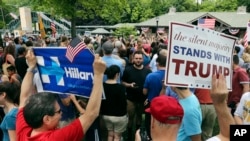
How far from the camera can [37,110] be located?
262 centimetres

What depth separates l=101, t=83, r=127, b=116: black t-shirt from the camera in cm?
521

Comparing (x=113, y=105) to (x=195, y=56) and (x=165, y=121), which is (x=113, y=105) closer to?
(x=195, y=56)

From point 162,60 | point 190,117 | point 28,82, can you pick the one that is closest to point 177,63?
point 190,117

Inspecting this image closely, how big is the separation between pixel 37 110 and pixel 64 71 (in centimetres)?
120

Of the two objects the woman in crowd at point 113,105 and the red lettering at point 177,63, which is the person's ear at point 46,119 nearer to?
the red lettering at point 177,63

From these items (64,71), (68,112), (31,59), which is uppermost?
(31,59)

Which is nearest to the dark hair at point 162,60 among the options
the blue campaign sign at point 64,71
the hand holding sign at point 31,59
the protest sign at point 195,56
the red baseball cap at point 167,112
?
the blue campaign sign at point 64,71

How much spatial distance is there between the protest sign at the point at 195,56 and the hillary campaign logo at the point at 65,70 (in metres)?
1.02

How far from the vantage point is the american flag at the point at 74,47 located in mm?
3578

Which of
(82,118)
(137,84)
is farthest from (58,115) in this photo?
(137,84)

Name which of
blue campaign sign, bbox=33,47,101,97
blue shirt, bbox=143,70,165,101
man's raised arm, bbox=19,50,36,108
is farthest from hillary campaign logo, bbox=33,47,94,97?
blue shirt, bbox=143,70,165,101

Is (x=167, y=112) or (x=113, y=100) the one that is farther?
(x=113, y=100)

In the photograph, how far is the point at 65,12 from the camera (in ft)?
83.6

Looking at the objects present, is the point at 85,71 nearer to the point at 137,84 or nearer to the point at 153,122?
the point at 153,122
